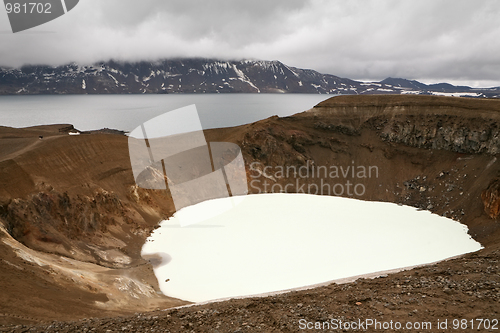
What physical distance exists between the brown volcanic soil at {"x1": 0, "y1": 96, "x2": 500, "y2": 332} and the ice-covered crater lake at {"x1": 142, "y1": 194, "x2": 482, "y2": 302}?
2101 mm

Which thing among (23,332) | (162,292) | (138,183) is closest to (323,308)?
(23,332)

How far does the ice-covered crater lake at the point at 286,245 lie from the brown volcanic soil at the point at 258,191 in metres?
2.10

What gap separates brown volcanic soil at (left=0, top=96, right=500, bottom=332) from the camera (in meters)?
11.5

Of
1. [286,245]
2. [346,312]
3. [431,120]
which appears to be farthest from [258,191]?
[346,312]

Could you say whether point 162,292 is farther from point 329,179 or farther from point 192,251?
point 329,179

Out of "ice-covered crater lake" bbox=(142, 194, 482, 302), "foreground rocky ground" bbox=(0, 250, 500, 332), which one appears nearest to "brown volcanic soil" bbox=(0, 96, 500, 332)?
"foreground rocky ground" bbox=(0, 250, 500, 332)

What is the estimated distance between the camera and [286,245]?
24.2 m

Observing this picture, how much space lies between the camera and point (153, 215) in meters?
30.7

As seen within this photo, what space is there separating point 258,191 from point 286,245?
1697cm

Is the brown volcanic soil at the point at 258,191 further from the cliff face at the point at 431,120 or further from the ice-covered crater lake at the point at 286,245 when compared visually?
the ice-covered crater lake at the point at 286,245

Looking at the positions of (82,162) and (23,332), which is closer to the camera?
(23,332)

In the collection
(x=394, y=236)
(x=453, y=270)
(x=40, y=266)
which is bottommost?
(x=394, y=236)

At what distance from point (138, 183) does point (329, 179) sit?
26039 millimetres

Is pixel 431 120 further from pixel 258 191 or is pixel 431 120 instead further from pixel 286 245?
pixel 286 245
